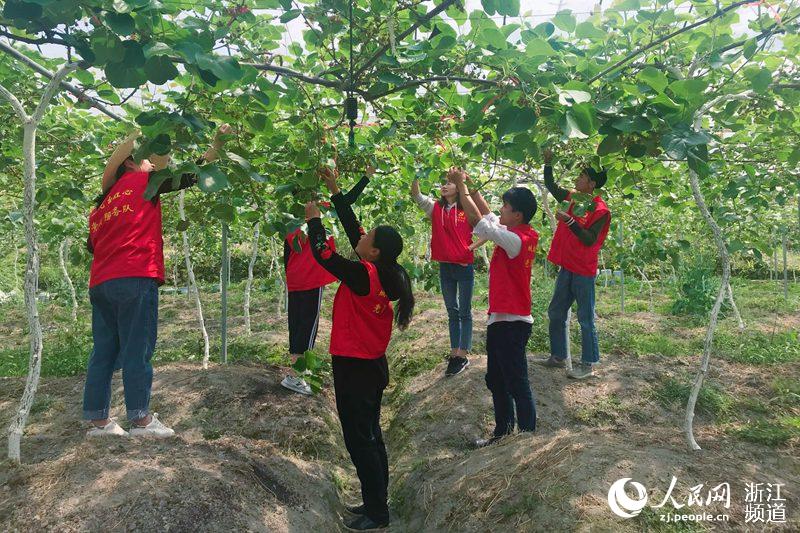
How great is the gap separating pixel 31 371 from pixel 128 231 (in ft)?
2.59

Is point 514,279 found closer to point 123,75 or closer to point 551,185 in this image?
point 551,185

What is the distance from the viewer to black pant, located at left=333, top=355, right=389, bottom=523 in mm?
2732

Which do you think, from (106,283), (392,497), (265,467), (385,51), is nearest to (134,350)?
(106,283)

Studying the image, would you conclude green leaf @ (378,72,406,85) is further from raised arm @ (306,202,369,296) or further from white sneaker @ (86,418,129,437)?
white sneaker @ (86,418,129,437)

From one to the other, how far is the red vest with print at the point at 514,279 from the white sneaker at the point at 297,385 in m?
1.94

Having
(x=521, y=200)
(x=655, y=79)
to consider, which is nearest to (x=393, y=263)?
(x=521, y=200)

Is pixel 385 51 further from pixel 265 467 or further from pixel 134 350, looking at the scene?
pixel 265 467

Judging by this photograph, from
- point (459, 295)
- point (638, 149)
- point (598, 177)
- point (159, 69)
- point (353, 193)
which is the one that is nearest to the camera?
point (159, 69)

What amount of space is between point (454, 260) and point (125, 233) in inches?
102

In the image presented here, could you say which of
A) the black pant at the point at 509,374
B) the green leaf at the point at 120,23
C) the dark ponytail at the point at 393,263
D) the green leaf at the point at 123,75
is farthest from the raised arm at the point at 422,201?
the green leaf at the point at 120,23

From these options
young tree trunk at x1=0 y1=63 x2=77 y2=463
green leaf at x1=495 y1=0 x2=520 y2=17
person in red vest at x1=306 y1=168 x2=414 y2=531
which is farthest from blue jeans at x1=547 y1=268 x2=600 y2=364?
young tree trunk at x1=0 y1=63 x2=77 y2=463

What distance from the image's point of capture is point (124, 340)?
8.95 feet

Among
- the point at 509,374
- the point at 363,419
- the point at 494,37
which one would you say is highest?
the point at 494,37

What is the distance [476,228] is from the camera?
3.13 m
